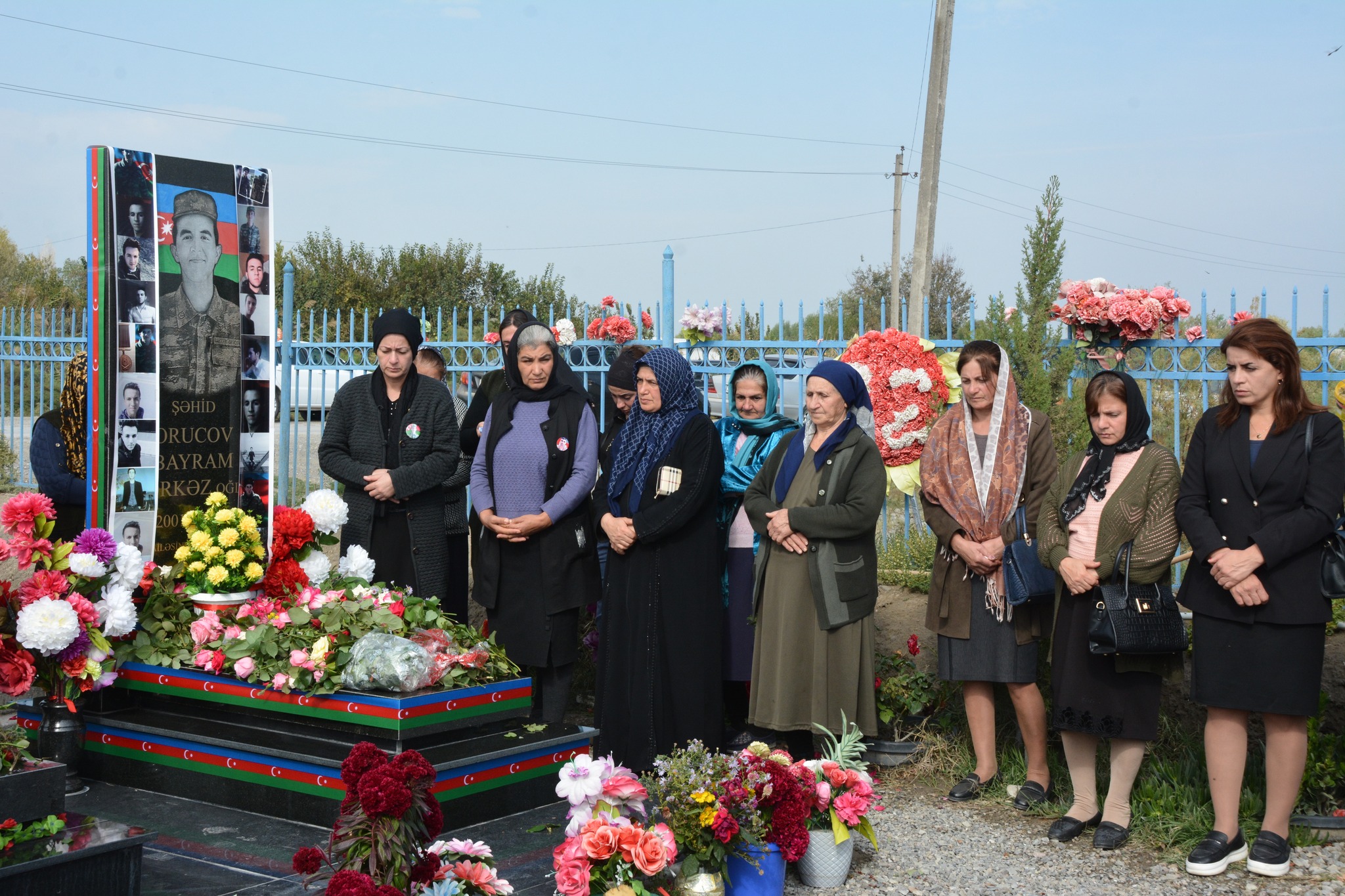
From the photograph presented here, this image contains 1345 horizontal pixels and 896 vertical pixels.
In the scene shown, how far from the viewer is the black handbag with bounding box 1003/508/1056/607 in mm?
4566

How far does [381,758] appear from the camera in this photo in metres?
2.93

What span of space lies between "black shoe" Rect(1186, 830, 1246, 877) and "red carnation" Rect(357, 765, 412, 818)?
2762 millimetres

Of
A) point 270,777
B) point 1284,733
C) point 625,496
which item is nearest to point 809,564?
point 625,496

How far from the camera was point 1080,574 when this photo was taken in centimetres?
426

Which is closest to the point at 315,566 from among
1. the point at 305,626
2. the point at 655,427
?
the point at 305,626

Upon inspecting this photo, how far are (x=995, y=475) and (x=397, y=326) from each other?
9.48ft

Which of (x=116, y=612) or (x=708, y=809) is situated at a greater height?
(x=116, y=612)

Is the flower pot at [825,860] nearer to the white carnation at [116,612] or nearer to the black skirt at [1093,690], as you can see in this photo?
the black skirt at [1093,690]

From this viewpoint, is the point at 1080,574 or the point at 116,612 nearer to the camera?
the point at 1080,574

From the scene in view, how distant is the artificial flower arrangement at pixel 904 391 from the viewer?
19.4ft

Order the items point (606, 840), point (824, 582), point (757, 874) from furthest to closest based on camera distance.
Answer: point (824, 582) → point (757, 874) → point (606, 840)

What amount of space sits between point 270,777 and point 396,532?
166cm

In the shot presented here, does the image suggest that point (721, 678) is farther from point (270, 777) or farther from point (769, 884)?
point (270, 777)

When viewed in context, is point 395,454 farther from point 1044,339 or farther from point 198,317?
point 1044,339
